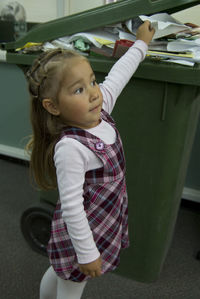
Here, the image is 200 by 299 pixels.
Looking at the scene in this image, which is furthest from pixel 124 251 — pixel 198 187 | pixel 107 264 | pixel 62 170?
pixel 198 187

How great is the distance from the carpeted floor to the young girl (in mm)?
376

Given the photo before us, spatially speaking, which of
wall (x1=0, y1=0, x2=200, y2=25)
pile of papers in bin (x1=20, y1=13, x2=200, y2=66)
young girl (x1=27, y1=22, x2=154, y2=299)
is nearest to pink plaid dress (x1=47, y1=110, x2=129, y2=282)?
young girl (x1=27, y1=22, x2=154, y2=299)

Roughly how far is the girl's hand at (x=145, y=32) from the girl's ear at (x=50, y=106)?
0.39 metres

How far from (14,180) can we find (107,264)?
1381 mm

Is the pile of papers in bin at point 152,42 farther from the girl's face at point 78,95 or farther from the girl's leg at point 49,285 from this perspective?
the girl's leg at point 49,285

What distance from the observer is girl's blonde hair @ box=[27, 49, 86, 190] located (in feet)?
2.39

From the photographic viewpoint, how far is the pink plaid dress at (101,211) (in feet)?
2.60

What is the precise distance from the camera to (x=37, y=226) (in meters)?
1.42

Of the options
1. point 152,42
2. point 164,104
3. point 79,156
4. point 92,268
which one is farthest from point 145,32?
point 92,268

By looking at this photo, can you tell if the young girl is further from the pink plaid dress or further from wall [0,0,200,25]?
wall [0,0,200,25]

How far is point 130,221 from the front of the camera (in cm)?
121

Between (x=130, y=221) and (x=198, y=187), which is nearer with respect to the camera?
(x=130, y=221)

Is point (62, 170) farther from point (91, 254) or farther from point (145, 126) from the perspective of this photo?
point (145, 126)

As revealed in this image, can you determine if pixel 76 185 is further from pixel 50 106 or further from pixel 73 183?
pixel 50 106
